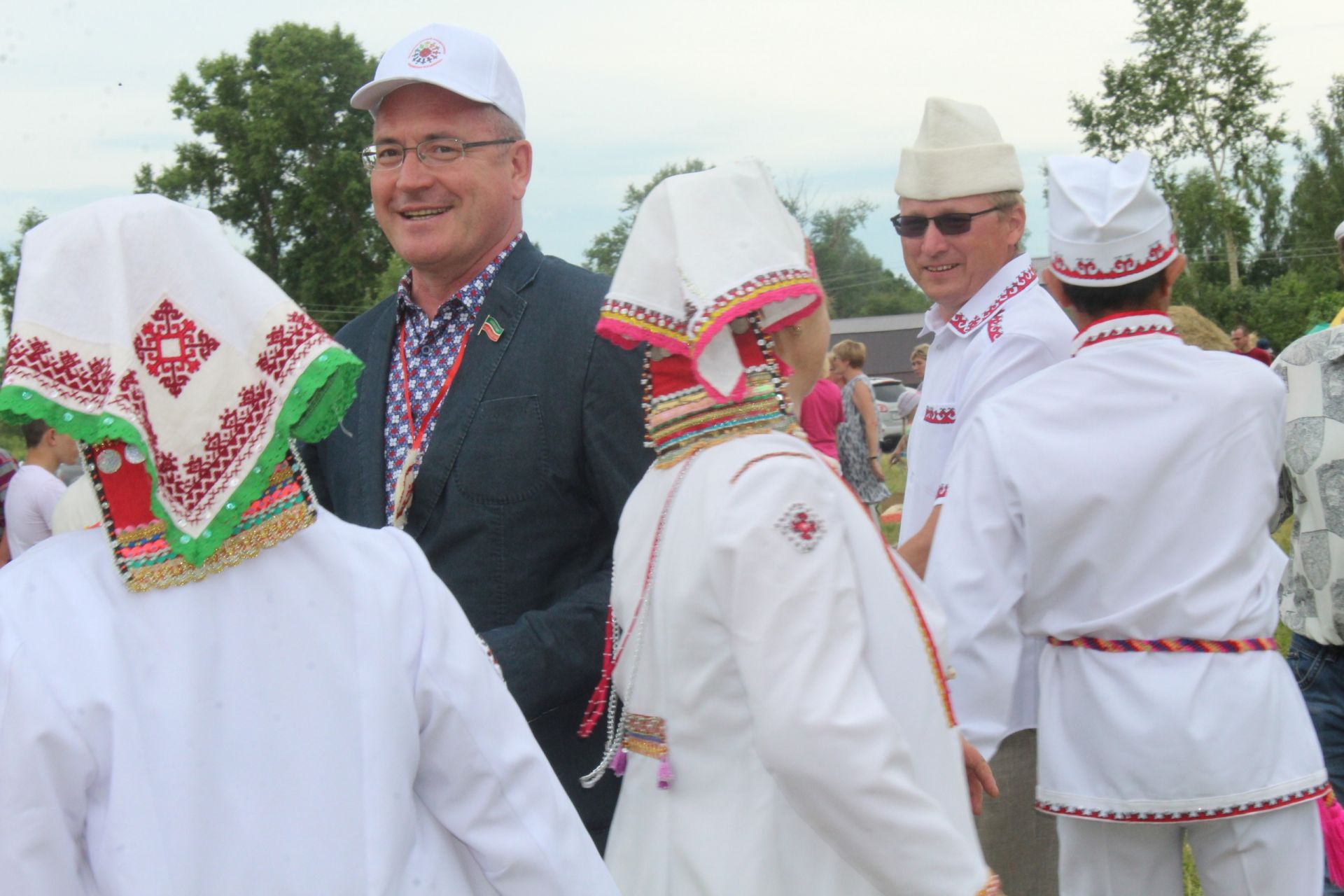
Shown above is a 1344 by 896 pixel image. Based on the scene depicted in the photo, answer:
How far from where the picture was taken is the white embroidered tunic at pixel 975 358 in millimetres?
3473

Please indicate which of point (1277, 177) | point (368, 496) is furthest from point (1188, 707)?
point (1277, 177)

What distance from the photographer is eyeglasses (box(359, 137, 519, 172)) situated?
2965 mm

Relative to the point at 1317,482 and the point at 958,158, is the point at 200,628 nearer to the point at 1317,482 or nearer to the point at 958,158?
the point at 958,158

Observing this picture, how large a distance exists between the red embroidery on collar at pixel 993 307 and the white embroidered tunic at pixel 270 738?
7.00 feet

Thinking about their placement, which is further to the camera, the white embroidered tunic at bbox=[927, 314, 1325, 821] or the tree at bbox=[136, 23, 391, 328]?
the tree at bbox=[136, 23, 391, 328]

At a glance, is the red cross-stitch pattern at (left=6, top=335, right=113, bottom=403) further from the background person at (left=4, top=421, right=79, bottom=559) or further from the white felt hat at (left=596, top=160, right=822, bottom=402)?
the background person at (left=4, top=421, right=79, bottom=559)

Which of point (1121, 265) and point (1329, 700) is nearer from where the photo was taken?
point (1121, 265)

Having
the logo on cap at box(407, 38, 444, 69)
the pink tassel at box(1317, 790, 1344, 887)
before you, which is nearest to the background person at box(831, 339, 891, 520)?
the pink tassel at box(1317, 790, 1344, 887)

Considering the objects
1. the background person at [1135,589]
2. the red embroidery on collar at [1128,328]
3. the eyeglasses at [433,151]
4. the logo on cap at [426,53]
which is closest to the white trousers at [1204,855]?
the background person at [1135,589]

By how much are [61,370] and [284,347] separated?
0.87 ft

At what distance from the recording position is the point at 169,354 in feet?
5.51

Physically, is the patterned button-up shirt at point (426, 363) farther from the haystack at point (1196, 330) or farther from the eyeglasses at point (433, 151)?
the haystack at point (1196, 330)

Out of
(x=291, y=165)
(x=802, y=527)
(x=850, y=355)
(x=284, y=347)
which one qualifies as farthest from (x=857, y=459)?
(x=291, y=165)

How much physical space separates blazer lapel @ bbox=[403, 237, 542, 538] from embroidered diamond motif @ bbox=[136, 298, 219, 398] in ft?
3.73
